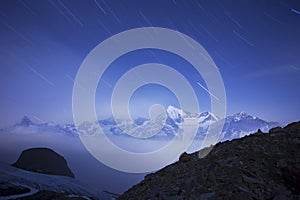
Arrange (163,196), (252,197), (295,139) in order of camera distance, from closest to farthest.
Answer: (252,197), (163,196), (295,139)

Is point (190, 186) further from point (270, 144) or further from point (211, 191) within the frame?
point (270, 144)

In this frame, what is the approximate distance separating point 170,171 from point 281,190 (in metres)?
7.53

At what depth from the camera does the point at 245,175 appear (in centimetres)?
1154

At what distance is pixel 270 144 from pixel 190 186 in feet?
21.1

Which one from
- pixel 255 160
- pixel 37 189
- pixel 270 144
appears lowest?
pixel 37 189

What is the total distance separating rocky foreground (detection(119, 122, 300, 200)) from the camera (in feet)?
34.8

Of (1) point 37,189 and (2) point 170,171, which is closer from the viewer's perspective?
(2) point 170,171

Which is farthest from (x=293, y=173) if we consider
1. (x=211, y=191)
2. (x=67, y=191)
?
(x=67, y=191)

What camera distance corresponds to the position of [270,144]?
14.5 meters

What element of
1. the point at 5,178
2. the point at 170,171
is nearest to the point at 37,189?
the point at 5,178

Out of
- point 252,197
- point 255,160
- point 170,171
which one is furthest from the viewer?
point 170,171

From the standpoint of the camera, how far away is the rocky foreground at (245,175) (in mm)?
10609

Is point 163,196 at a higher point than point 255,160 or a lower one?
lower

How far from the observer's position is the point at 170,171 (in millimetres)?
16312
